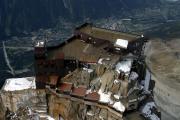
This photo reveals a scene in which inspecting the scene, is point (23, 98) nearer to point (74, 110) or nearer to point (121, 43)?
point (74, 110)

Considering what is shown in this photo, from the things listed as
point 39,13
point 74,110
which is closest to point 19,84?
point 74,110

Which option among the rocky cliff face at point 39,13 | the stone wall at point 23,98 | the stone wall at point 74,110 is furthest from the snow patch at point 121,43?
the rocky cliff face at point 39,13

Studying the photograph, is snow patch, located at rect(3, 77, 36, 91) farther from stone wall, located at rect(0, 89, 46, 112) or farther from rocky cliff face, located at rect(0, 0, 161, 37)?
rocky cliff face, located at rect(0, 0, 161, 37)

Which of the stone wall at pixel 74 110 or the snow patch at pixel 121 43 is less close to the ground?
the snow patch at pixel 121 43

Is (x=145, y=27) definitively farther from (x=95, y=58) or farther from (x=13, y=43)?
(x=95, y=58)

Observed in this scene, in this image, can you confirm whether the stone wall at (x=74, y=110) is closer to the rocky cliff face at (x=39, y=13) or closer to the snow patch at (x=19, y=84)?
the snow patch at (x=19, y=84)

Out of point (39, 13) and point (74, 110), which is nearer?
point (74, 110)

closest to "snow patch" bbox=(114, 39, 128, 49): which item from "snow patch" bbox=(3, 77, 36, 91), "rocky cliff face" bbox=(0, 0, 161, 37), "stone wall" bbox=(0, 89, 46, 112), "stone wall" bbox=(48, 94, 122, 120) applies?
"stone wall" bbox=(48, 94, 122, 120)

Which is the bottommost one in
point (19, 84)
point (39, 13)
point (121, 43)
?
point (19, 84)
